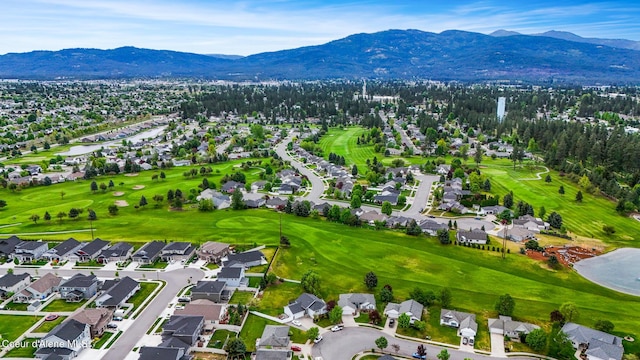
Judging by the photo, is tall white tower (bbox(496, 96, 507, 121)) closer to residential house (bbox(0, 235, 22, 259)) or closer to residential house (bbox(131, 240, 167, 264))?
residential house (bbox(131, 240, 167, 264))

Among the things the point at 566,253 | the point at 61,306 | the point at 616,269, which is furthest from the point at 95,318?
the point at 616,269

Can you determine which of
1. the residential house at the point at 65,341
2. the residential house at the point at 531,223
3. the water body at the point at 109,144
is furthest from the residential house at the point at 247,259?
the water body at the point at 109,144

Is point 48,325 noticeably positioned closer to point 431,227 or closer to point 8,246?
point 8,246

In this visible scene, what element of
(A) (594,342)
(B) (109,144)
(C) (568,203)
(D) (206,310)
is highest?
(B) (109,144)

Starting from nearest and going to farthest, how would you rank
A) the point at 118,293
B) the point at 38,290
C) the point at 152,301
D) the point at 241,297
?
1. the point at 118,293
2. the point at 152,301
3. the point at 38,290
4. the point at 241,297

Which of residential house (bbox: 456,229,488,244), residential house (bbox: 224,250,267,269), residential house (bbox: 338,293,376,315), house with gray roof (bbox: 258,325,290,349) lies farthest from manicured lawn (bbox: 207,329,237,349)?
residential house (bbox: 456,229,488,244)

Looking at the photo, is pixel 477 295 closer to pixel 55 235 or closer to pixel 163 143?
pixel 55 235

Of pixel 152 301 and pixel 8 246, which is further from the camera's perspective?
pixel 8 246
